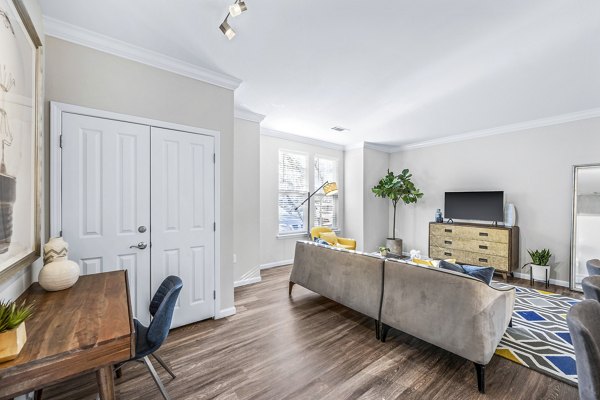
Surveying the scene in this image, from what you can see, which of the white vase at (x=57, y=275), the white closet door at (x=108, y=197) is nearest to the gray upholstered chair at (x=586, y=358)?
the white vase at (x=57, y=275)

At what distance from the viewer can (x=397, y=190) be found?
5.70 m

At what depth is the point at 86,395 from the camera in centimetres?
176

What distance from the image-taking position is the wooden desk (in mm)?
808

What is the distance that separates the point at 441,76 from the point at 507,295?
7.65 feet

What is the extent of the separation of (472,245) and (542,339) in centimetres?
236

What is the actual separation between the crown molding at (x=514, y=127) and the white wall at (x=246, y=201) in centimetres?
395

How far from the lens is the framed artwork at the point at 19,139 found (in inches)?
45.2

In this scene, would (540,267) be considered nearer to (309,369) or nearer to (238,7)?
(309,369)

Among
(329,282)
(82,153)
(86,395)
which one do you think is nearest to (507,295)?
(329,282)

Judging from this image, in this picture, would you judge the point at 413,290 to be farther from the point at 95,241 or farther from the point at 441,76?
the point at 95,241

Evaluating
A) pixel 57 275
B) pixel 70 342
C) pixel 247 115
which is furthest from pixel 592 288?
pixel 247 115

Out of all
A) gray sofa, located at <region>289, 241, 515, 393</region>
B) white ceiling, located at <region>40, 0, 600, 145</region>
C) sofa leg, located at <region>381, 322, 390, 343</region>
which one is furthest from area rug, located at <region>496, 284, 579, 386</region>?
white ceiling, located at <region>40, 0, 600, 145</region>

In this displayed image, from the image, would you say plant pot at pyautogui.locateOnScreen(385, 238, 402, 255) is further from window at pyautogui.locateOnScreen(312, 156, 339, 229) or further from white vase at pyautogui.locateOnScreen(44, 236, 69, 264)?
white vase at pyautogui.locateOnScreen(44, 236, 69, 264)

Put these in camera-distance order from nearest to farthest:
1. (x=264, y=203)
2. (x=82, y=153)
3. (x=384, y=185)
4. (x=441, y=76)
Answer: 1. (x=82, y=153)
2. (x=441, y=76)
3. (x=264, y=203)
4. (x=384, y=185)
